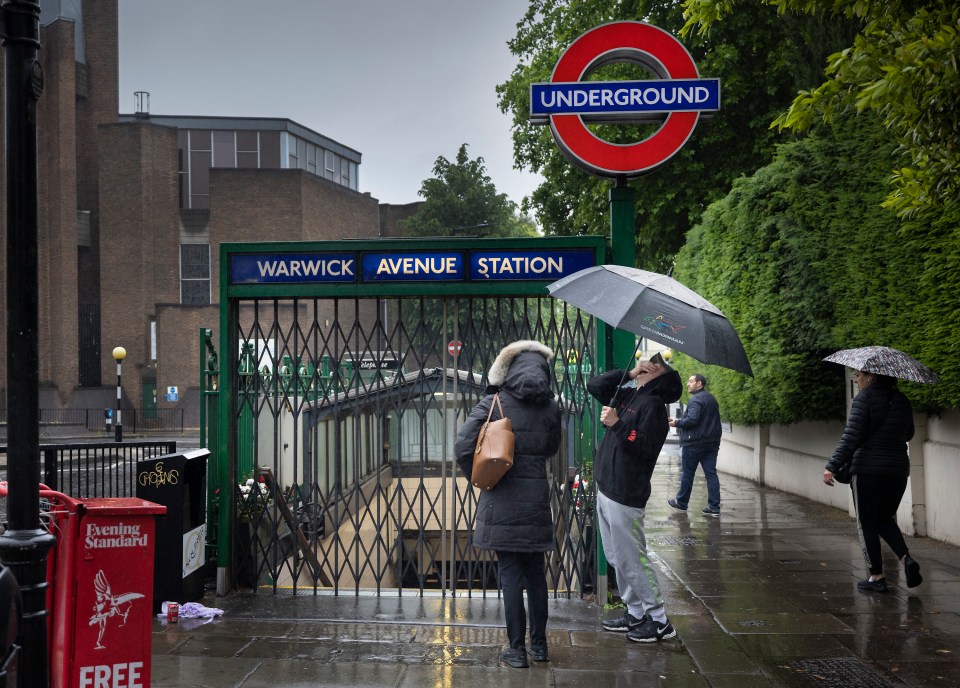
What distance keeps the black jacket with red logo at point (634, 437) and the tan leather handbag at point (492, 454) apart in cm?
88

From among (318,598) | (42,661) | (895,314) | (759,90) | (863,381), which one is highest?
(759,90)

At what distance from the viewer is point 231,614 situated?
257 inches

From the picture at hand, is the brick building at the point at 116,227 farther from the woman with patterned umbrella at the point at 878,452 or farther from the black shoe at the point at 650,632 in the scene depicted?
the black shoe at the point at 650,632

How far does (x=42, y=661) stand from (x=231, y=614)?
2.84m

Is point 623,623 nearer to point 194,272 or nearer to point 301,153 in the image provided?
point 194,272

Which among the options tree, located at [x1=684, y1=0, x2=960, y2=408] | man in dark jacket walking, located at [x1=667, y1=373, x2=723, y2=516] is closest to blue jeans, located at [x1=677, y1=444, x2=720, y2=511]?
man in dark jacket walking, located at [x1=667, y1=373, x2=723, y2=516]

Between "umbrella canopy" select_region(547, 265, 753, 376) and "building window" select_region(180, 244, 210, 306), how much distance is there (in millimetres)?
39190

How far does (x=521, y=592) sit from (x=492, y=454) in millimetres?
899

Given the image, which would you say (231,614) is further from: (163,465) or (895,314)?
(895,314)

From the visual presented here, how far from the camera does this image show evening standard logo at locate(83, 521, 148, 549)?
435cm

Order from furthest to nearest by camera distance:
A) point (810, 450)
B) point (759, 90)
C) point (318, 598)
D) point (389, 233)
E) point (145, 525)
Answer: point (389, 233) < point (759, 90) < point (810, 450) < point (318, 598) < point (145, 525)

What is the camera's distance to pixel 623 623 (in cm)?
612

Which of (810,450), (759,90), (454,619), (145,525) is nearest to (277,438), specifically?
(454,619)

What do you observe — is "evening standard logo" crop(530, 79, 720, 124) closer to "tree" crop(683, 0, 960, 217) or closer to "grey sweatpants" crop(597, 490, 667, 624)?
"tree" crop(683, 0, 960, 217)
